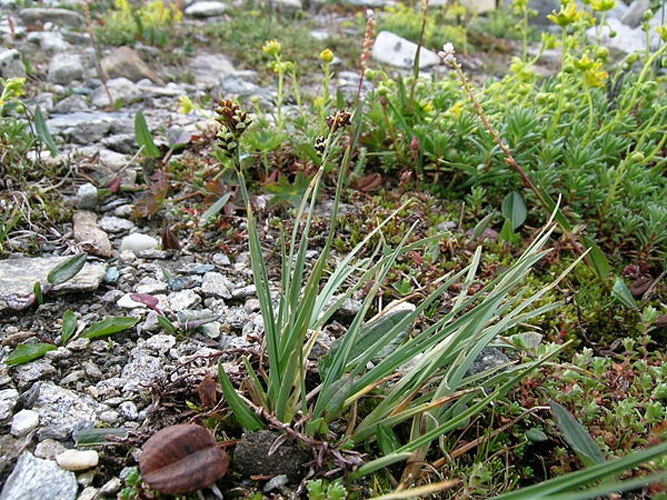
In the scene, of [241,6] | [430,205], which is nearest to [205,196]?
[430,205]

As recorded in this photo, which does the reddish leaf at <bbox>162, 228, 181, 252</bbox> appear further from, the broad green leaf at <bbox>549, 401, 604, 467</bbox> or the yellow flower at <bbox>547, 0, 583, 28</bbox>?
the yellow flower at <bbox>547, 0, 583, 28</bbox>

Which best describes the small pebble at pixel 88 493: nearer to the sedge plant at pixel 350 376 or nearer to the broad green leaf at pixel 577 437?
the sedge plant at pixel 350 376

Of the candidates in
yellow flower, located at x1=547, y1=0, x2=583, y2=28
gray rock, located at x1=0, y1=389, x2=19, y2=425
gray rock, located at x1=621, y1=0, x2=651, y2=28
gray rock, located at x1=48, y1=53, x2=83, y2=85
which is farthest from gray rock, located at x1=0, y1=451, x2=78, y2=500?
gray rock, located at x1=621, y1=0, x2=651, y2=28

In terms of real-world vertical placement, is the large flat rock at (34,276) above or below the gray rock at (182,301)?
above

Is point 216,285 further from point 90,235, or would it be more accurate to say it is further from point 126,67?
point 126,67

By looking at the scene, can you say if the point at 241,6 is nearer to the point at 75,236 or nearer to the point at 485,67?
the point at 485,67

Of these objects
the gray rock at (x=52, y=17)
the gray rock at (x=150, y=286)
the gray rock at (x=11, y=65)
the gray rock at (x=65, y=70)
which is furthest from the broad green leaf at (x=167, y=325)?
the gray rock at (x=52, y=17)
